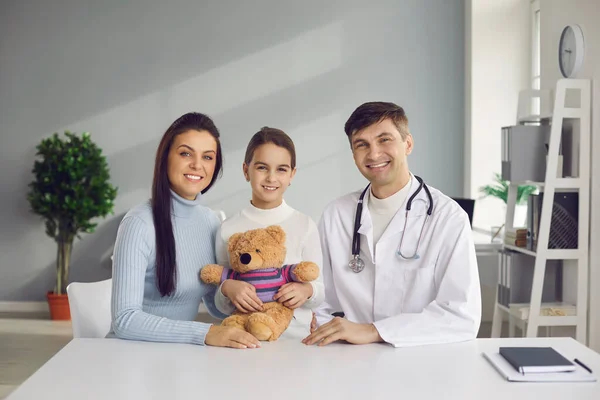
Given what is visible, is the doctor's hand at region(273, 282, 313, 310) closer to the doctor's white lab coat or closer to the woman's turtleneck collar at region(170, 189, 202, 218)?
the doctor's white lab coat

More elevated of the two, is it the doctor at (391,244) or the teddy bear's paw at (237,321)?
the doctor at (391,244)

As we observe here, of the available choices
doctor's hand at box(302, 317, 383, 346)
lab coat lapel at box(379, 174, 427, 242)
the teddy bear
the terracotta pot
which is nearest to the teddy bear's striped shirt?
the teddy bear

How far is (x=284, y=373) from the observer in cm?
157

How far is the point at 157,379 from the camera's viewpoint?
1.53m

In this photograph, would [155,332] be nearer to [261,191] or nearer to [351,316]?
[261,191]

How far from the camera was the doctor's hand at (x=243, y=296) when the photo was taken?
6.25 ft

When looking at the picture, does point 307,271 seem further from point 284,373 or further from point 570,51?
point 570,51

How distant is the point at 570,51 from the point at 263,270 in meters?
2.52

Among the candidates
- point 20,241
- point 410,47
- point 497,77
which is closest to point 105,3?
point 20,241

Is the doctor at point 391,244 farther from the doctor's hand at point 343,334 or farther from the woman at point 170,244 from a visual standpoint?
the woman at point 170,244

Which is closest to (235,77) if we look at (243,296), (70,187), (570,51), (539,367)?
(70,187)

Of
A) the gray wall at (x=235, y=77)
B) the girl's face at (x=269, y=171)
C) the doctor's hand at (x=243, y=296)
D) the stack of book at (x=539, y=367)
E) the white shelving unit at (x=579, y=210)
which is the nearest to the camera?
the stack of book at (x=539, y=367)

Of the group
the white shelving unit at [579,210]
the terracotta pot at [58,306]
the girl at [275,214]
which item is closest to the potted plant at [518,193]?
the white shelving unit at [579,210]

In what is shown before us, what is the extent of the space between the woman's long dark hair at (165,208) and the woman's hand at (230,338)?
0.80 feet
